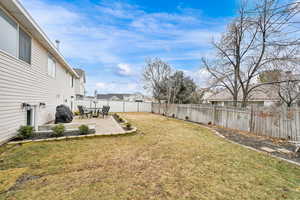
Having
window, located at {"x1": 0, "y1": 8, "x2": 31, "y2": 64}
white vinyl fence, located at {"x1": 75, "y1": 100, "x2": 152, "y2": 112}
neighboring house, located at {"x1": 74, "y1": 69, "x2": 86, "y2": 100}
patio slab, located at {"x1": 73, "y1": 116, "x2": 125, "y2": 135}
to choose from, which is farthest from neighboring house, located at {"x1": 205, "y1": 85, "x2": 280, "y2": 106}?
neighboring house, located at {"x1": 74, "y1": 69, "x2": 86, "y2": 100}

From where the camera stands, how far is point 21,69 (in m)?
5.05

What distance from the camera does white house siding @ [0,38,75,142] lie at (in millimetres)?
4188

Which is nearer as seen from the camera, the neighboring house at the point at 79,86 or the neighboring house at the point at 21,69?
the neighboring house at the point at 21,69

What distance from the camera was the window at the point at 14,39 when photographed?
4121mm

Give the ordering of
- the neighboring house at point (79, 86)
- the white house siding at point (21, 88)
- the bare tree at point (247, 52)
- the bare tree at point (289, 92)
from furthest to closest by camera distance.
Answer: the neighboring house at point (79, 86) → the bare tree at point (289, 92) → the bare tree at point (247, 52) → the white house siding at point (21, 88)

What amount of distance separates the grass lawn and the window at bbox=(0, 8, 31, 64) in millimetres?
2982

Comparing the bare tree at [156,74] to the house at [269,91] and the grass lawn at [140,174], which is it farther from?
the grass lawn at [140,174]

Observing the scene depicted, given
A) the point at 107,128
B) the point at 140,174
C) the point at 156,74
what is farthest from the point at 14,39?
the point at 156,74

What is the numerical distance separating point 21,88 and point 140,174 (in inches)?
205

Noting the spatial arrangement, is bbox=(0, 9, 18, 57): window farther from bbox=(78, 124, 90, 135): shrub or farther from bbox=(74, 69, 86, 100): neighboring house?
bbox=(74, 69, 86, 100): neighboring house

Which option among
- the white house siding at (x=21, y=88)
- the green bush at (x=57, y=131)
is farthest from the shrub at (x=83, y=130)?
the white house siding at (x=21, y=88)

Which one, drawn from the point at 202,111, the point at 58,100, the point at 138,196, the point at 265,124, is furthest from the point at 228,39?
the point at 58,100

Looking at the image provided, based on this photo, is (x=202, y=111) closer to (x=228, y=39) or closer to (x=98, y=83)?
(x=228, y=39)

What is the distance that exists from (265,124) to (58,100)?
12.3 metres
